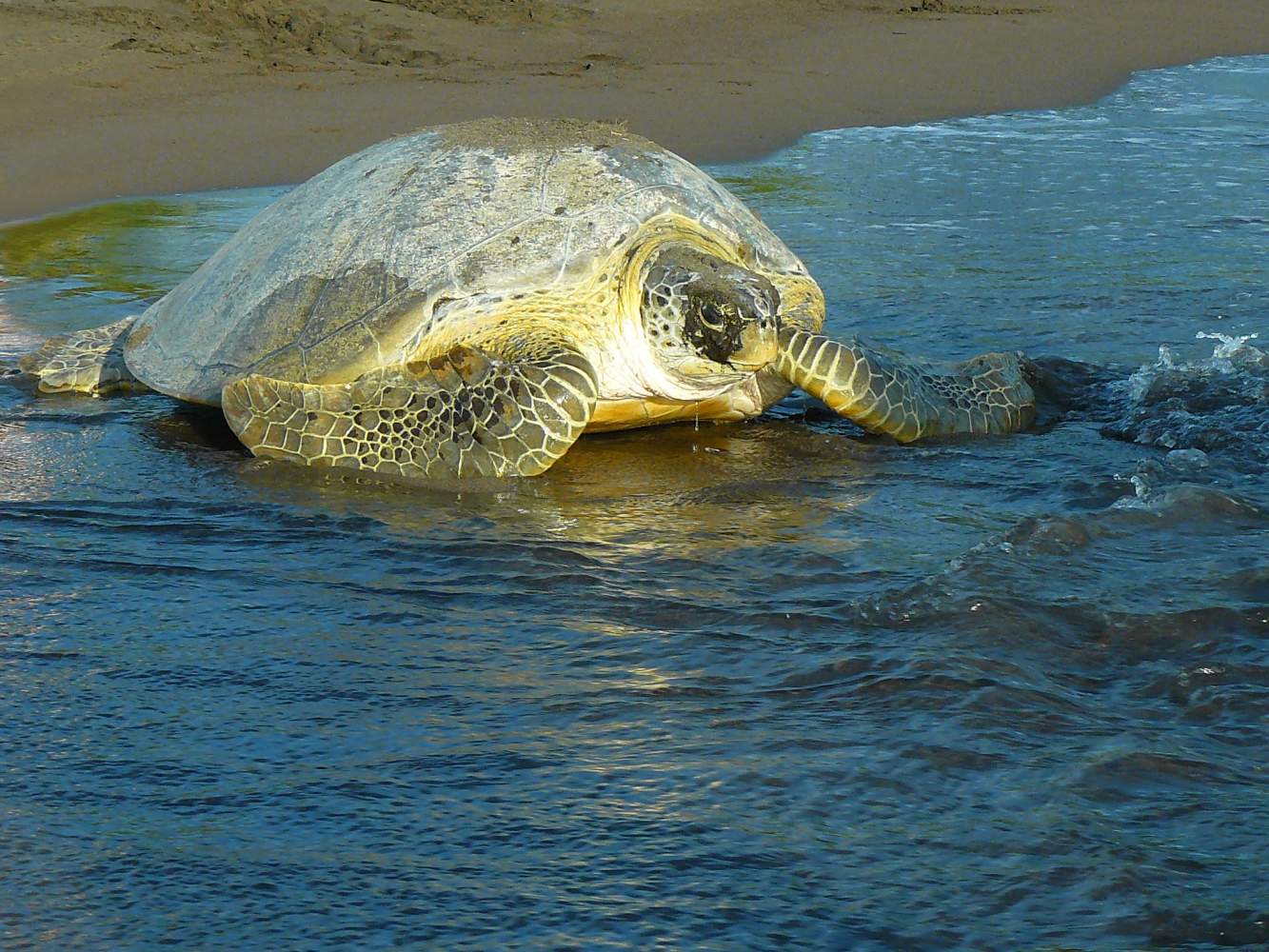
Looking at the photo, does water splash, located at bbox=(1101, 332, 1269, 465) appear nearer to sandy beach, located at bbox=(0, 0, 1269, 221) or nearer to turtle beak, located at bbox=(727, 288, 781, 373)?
turtle beak, located at bbox=(727, 288, 781, 373)

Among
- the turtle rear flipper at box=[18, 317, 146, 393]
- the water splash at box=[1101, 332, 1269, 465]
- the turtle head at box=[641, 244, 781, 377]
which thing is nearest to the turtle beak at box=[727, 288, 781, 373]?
the turtle head at box=[641, 244, 781, 377]

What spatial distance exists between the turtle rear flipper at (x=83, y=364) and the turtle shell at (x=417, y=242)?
337 mm

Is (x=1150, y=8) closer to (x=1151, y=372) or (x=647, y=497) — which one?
(x=1151, y=372)

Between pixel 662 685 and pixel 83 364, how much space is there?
11.7 ft

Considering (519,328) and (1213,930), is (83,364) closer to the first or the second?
Result: (519,328)

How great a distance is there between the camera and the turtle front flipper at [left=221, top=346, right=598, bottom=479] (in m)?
4.69

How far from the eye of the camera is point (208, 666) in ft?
11.1

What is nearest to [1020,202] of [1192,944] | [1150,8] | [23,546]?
[23,546]

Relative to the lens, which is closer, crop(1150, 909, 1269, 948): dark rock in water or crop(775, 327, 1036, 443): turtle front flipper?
crop(1150, 909, 1269, 948): dark rock in water

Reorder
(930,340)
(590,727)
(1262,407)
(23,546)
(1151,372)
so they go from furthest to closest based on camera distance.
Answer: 1. (930,340)
2. (1151,372)
3. (1262,407)
4. (23,546)
5. (590,727)

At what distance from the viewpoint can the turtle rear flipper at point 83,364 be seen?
5934 millimetres

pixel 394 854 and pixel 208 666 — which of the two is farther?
pixel 208 666

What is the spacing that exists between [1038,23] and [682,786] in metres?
15.0

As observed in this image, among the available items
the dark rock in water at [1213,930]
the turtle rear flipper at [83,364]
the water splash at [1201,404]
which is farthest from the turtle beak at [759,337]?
the dark rock in water at [1213,930]
